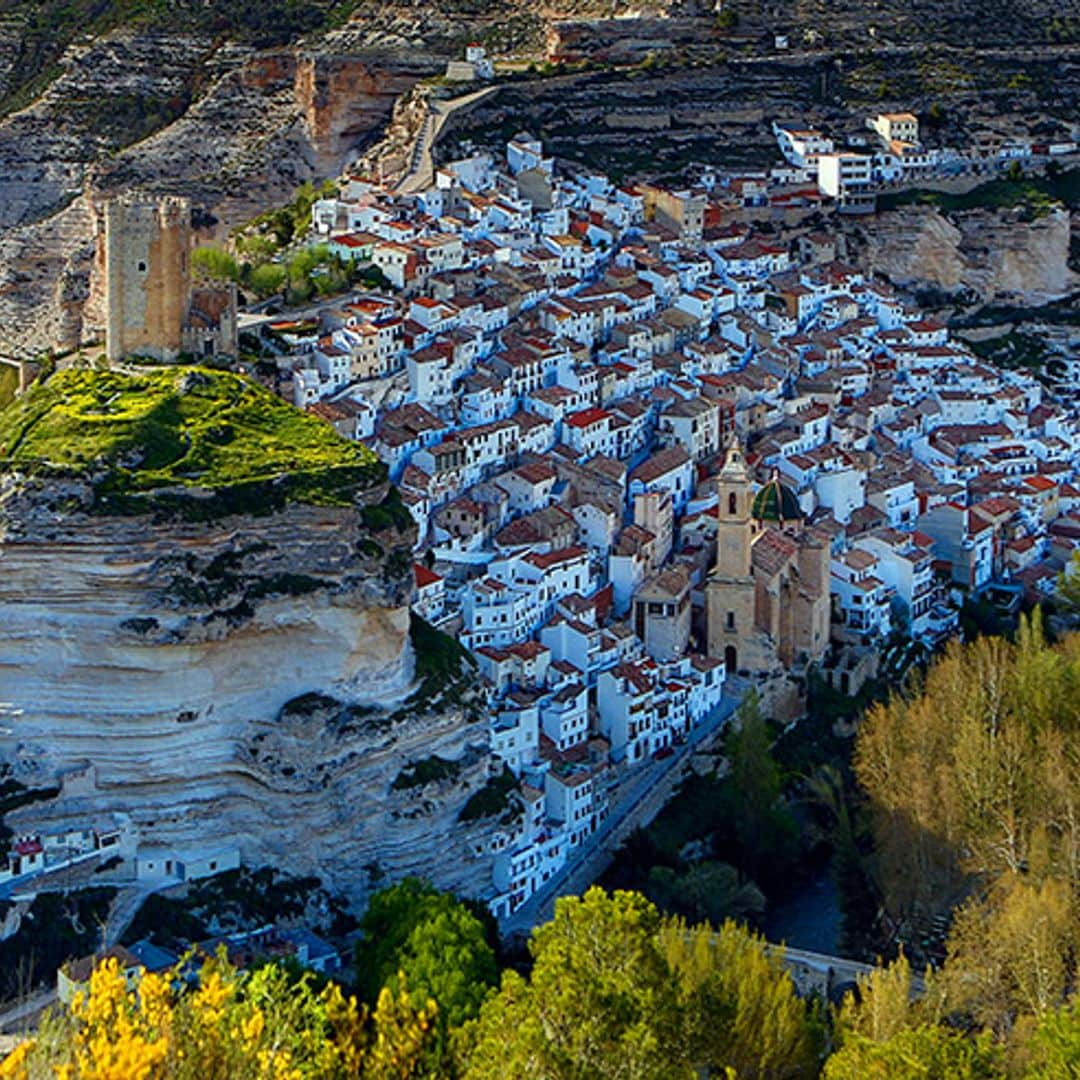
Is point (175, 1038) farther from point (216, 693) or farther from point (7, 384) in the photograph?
point (7, 384)

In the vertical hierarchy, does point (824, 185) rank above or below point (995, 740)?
above

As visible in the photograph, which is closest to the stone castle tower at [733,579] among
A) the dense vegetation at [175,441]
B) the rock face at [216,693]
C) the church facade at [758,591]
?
the church facade at [758,591]

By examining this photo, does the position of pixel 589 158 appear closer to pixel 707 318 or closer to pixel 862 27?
pixel 707 318

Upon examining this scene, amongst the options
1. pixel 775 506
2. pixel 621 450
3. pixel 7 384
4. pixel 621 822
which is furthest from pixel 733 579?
pixel 7 384

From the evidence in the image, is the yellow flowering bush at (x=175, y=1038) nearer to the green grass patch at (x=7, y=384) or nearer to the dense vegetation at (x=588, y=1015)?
the dense vegetation at (x=588, y=1015)

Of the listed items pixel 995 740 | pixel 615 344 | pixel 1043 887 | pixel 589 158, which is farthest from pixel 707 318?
pixel 1043 887
